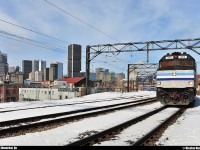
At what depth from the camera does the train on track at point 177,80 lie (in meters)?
18.3

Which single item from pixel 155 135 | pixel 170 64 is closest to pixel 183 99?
pixel 170 64

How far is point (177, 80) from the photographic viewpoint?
18.5 meters

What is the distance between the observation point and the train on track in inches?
719

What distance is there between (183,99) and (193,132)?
9.23 meters

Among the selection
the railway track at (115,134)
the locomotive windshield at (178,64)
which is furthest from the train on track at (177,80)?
the railway track at (115,134)

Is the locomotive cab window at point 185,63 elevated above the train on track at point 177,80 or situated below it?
above

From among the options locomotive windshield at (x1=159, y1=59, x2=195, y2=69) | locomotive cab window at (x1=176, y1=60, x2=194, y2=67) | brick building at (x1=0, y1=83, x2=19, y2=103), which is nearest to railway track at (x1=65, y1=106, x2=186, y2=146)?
locomotive windshield at (x1=159, y1=59, x2=195, y2=69)

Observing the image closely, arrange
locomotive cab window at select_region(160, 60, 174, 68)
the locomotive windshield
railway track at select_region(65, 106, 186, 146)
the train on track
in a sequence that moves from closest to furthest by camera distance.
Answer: railway track at select_region(65, 106, 186, 146)
the train on track
the locomotive windshield
locomotive cab window at select_region(160, 60, 174, 68)

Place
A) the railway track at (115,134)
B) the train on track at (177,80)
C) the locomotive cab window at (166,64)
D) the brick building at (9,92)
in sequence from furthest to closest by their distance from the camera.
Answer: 1. the brick building at (9,92)
2. the locomotive cab window at (166,64)
3. the train on track at (177,80)
4. the railway track at (115,134)

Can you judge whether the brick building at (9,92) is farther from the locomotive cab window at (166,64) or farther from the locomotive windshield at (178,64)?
the locomotive windshield at (178,64)

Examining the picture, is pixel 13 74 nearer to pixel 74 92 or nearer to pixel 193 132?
pixel 74 92

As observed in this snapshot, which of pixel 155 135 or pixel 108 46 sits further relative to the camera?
pixel 108 46

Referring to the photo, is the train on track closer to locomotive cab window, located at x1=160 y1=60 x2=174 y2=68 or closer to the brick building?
locomotive cab window, located at x1=160 y1=60 x2=174 y2=68

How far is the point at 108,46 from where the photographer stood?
35906mm
